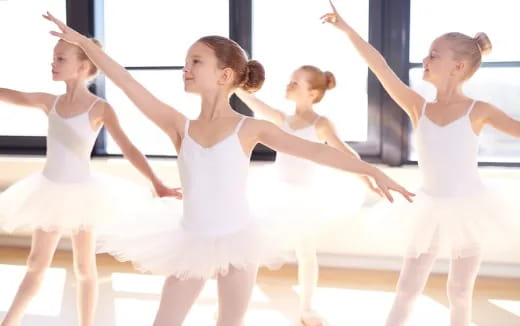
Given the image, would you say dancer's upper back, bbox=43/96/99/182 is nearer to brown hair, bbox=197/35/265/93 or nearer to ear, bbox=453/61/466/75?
brown hair, bbox=197/35/265/93

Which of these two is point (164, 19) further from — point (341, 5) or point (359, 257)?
point (359, 257)

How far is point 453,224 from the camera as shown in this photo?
193 centimetres

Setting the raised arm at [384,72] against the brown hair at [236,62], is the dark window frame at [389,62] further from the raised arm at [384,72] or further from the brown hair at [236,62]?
the brown hair at [236,62]

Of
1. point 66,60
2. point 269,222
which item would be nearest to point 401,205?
point 269,222

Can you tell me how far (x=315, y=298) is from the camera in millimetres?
2951

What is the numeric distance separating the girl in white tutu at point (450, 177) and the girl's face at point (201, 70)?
57 cm

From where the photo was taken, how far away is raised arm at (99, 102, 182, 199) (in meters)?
2.07

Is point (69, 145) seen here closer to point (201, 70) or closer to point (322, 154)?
Result: point (201, 70)

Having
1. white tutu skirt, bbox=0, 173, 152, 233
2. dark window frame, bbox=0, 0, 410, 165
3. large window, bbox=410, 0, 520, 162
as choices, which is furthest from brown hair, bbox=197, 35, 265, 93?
large window, bbox=410, 0, 520, 162

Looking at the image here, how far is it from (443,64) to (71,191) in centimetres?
137

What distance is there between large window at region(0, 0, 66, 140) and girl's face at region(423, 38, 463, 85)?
285 cm

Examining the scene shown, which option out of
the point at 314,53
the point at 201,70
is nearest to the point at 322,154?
the point at 201,70

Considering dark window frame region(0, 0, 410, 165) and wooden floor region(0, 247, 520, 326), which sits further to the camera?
dark window frame region(0, 0, 410, 165)

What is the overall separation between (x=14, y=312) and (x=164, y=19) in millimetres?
2293
